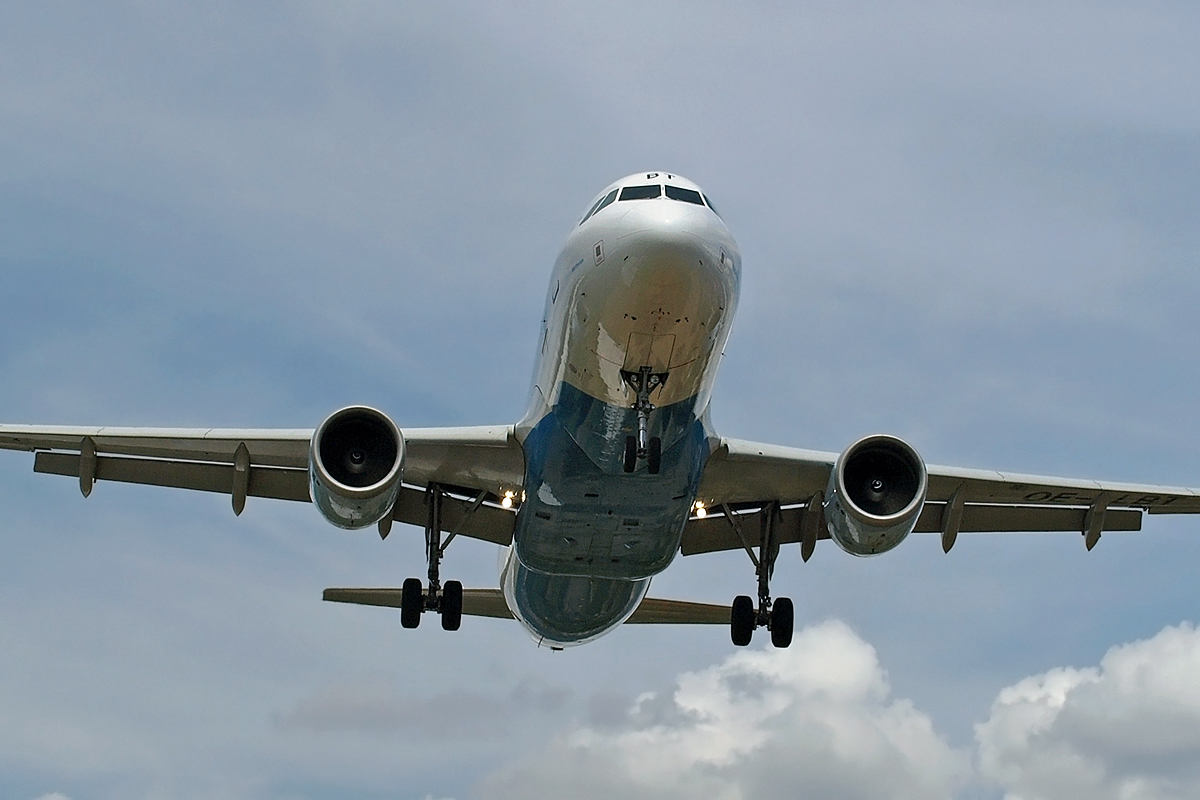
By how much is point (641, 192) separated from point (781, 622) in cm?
851

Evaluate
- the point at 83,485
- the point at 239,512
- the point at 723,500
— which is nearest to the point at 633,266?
the point at 723,500

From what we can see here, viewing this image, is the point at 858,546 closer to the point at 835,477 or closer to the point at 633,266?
the point at 835,477

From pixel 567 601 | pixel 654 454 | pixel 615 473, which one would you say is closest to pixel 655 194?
pixel 654 454

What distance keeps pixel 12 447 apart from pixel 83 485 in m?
1.21

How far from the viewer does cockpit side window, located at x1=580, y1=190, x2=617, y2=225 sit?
1720 cm

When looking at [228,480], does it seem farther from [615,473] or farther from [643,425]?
[643,425]

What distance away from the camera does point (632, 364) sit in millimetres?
16859

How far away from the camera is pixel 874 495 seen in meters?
19.2

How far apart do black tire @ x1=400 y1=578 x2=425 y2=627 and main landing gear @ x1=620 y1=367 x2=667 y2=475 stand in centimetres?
545

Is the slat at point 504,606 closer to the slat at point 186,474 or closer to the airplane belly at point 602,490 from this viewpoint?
the slat at point 186,474

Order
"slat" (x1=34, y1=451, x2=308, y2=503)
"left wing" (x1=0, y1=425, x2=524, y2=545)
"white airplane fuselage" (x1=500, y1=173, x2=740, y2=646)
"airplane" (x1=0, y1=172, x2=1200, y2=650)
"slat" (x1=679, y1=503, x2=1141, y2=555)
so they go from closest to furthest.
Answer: "white airplane fuselage" (x1=500, y1=173, x2=740, y2=646) < "airplane" (x1=0, y1=172, x2=1200, y2=650) < "left wing" (x1=0, y1=425, x2=524, y2=545) < "slat" (x1=34, y1=451, x2=308, y2=503) < "slat" (x1=679, y1=503, x2=1141, y2=555)

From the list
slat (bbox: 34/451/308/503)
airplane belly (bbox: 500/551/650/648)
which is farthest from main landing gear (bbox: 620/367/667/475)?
slat (bbox: 34/451/308/503)

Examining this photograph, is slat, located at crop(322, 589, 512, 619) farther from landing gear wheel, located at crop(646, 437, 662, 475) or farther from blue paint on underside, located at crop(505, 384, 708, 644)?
landing gear wheel, located at crop(646, 437, 662, 475)

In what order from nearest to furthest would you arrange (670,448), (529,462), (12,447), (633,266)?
(633,266) < (670,448) < (529,462) < (12,447)
